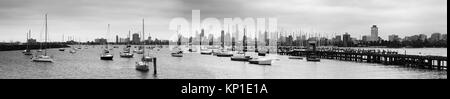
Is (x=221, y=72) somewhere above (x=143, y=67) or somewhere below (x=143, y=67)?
below

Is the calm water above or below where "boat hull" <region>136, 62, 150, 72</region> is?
below

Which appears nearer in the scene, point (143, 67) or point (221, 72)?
point (143, 67)

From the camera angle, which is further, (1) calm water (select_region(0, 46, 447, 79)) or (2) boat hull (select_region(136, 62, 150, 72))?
(2) boat hull (select_region(136, 62, 150, 72))

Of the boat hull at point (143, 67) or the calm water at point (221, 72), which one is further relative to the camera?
the boat hull at point (143, 67)

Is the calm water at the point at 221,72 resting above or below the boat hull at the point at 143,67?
below
